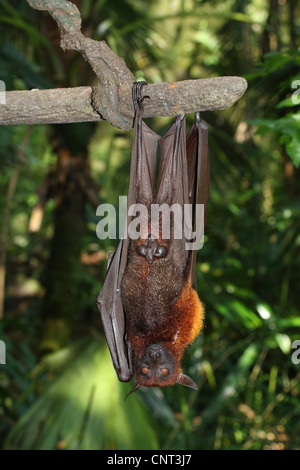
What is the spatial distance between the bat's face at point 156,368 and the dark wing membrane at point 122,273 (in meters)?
0.09

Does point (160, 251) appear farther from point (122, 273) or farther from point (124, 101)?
point (124, 101)

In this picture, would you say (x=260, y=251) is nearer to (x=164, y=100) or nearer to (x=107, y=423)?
(x=107, y=423)

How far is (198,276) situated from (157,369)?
2.95 metres

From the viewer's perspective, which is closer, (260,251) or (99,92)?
(99,92)

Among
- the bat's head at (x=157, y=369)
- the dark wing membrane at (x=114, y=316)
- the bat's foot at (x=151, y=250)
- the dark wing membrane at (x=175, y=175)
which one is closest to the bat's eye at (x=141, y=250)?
the bat's foot at (x=151, y=250)

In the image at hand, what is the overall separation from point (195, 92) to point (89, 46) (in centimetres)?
54

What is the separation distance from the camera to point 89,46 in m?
1.97

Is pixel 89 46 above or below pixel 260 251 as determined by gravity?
above

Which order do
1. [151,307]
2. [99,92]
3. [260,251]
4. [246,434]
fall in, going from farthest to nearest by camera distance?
1. [260,251]
2. [246,434]
3. [151,307]
4. [99,92]

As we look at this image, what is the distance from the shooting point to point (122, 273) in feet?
9.70

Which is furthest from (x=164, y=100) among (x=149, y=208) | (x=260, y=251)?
(x=260, y=251)

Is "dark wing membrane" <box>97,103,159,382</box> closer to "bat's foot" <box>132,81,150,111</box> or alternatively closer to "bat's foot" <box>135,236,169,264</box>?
"bat's foot" <box>135,236,169,264</box>

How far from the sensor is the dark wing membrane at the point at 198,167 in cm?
275

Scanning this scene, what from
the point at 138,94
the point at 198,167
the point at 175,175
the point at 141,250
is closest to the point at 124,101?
the point at 138,94
